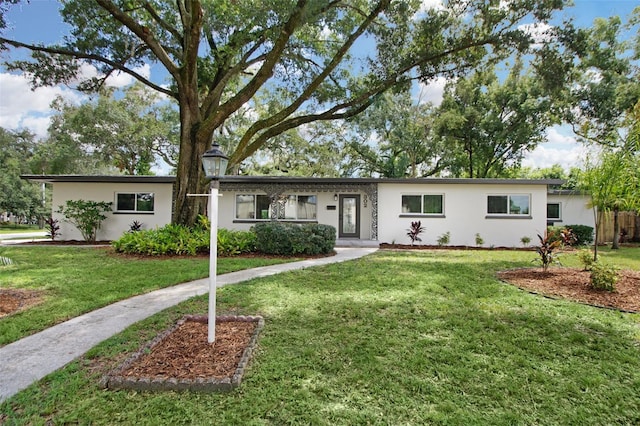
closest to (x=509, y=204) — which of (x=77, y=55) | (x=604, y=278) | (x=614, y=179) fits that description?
(x=614, y=179)

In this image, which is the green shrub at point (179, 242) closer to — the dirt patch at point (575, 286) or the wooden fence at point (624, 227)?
the dirt patch at point (575, 286)

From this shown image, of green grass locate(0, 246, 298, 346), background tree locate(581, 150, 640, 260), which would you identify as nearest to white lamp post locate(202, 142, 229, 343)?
green grass locate(0, 246, 298, 346)

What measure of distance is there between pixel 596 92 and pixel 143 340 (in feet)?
70.9

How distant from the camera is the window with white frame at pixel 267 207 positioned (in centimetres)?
1407

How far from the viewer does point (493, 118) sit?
1914 centimetres

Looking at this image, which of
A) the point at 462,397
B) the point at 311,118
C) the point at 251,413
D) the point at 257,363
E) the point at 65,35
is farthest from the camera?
the point at 311,118

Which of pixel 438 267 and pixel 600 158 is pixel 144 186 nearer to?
pixel 438 267

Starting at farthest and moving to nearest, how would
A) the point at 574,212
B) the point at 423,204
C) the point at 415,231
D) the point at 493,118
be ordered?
the point at 493,118 < the point at 574,212 < the point at 423,204 < the point at 415,231

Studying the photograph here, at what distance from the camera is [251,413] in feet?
7.23

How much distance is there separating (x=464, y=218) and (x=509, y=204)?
1787 millimetres

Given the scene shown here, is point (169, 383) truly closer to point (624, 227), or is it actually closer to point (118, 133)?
point (624, 227)

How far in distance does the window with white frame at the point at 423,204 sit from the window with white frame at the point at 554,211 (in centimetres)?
612

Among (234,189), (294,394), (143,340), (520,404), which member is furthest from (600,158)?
(234,189)

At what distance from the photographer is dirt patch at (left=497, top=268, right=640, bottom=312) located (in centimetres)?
472
